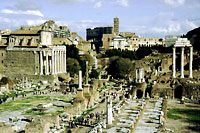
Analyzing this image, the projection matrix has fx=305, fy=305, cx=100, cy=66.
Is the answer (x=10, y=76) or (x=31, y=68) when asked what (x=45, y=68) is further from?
(x=10, y=76)

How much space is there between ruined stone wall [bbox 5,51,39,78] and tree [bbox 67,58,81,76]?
9.08m

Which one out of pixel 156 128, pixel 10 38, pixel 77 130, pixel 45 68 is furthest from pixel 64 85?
pixel 156 128

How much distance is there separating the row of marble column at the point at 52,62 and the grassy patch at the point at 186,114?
33.3 metres

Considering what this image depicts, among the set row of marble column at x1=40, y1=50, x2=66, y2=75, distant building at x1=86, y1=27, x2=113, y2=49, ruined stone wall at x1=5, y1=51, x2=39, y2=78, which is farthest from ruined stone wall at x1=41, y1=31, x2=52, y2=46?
distant building at x1=86, y1=27, x2=113, y2=49

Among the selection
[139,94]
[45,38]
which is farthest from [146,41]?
[139,94]

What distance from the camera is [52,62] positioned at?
58.4 meters

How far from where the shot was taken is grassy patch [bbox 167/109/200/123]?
26.3 metres

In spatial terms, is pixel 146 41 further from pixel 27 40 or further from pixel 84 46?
pixel 27 40

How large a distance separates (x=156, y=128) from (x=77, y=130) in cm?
607

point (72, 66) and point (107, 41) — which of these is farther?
point (107, 41)

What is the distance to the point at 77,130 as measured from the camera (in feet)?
77.0

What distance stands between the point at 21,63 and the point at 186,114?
129ft

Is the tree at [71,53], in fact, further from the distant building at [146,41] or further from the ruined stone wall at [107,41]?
the distant building at [146,41]

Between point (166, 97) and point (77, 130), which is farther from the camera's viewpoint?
point (166, 97)
